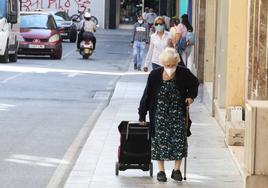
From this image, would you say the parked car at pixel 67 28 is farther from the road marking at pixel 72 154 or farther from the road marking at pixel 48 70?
the road marking at pixel 72 154

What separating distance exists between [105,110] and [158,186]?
7513mm

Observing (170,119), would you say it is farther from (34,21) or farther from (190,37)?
(34,21)

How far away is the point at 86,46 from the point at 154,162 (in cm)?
2332

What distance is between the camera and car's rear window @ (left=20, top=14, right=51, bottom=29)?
35531mm

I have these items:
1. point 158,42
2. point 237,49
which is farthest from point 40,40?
point 237,49

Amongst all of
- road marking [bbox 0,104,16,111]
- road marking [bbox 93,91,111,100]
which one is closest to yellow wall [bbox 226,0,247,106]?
road marking [bbox 0,104,16,111]

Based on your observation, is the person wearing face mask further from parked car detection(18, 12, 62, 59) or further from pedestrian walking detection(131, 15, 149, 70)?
parked car detection(18, 12, 62, 59)

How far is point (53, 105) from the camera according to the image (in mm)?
18031

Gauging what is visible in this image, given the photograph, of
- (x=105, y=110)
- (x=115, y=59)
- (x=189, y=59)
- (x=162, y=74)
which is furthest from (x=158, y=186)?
(x=115, y=59)

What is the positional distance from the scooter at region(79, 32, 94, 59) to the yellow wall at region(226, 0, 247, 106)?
69.6ft

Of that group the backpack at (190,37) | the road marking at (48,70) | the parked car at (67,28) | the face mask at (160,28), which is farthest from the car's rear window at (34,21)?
the face mask at (160,28)

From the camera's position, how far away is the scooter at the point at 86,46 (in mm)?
34316

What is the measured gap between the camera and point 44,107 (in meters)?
17.6

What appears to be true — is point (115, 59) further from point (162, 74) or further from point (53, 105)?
point (162, 74)
